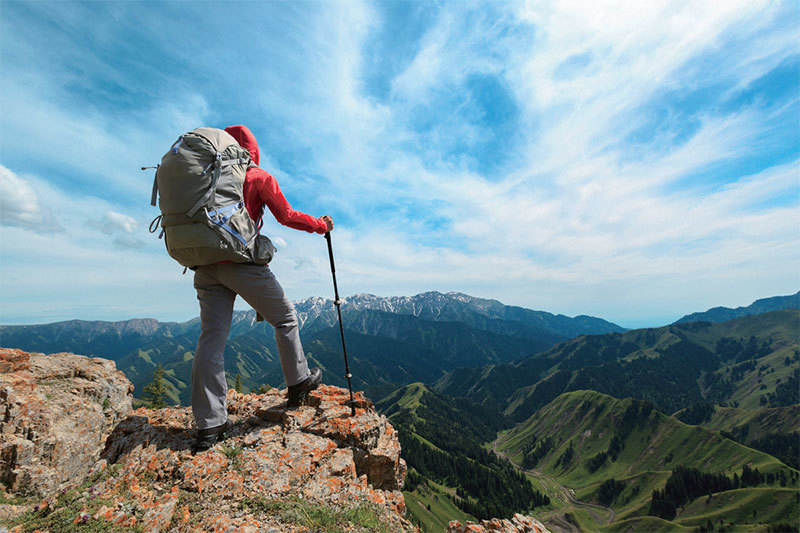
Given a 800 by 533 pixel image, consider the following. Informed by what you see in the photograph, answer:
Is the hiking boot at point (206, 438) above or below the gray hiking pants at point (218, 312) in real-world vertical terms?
below

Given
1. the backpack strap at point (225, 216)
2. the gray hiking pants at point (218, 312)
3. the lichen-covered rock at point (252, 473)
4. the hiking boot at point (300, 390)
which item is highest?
the backpack strap at point (225, 216)

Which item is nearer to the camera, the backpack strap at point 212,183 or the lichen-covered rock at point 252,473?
the lichen-covered rock at point 252,473

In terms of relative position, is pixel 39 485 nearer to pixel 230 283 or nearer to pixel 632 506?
pixel 230 283

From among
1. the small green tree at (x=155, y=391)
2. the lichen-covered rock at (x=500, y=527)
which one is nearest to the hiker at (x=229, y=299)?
the lichen-covered rock at (x=500, y=527)

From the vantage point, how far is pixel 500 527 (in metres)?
6.11

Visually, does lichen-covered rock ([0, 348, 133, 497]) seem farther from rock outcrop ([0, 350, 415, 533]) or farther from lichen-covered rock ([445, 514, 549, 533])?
lichen-covered rock ([445, 514, 549, 533])

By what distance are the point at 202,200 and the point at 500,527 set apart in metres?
7.77

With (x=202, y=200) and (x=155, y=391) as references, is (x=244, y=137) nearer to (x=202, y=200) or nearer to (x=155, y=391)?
(x=202, y=200)

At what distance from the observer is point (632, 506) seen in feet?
541

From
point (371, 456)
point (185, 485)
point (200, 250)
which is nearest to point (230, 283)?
point (200, 250)

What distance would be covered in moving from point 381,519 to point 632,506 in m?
226

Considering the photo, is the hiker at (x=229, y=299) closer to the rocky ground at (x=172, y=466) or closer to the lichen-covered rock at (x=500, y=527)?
the rocky ground at (x=172, y=466)

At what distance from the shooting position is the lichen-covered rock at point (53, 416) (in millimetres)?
5230

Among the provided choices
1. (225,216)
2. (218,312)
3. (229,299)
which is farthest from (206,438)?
(225,216)
